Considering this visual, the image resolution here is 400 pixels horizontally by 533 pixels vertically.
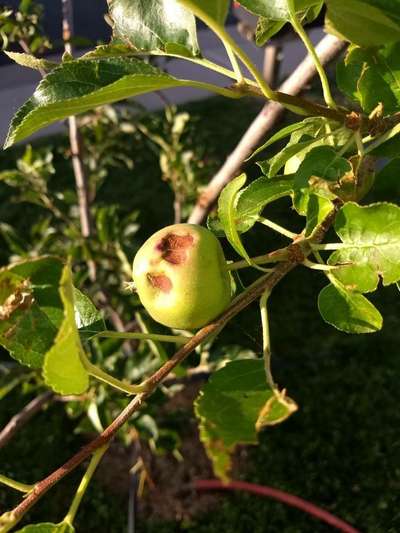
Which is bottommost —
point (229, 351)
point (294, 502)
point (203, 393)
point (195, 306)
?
point (294, 502)

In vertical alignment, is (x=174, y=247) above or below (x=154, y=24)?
below

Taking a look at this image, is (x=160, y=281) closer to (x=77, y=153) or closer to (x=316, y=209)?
(x=316, y=209)

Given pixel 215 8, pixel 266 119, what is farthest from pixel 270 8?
pixel 266 119

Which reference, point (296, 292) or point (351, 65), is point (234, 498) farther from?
point (351, 65)

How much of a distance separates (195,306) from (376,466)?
153 centimetres

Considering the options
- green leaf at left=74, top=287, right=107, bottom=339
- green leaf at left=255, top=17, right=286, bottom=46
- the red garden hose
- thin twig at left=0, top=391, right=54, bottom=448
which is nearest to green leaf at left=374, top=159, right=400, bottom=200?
green leaf at left=255, top=17, right=286, bottom=46

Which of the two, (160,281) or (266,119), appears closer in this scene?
(160,281)

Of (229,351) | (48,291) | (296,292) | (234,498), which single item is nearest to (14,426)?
(229,351)

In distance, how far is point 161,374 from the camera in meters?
0.53

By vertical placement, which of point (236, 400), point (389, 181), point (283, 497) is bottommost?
point (283, 497)

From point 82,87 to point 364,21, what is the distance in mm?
239

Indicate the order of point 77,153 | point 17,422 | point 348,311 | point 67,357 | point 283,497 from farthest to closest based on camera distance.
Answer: point 283,497 → point 77,153 → point 17,422 → point 348,311 → point 67,357

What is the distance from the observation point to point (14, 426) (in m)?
1.05

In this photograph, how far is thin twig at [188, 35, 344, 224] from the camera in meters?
0.82
